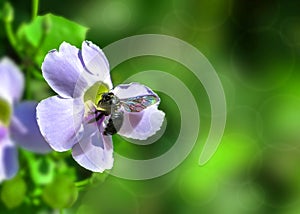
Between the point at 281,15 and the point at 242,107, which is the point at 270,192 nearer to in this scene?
the point at 242,107

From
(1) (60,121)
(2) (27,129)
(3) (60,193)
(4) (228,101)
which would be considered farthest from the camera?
(4) (228,101)

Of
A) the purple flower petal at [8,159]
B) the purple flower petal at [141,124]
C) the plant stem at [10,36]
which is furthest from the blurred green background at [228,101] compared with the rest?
the purple flower petal at [141,124]

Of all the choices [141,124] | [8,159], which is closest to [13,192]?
[8,159]

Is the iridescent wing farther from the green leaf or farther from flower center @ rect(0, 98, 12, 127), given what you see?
flower center @ rect(0, 98, 12, 127)

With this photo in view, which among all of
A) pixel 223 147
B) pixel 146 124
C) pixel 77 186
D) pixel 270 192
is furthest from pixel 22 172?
pixel 270 192

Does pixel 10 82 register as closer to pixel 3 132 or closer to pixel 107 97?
pixel 3 132
